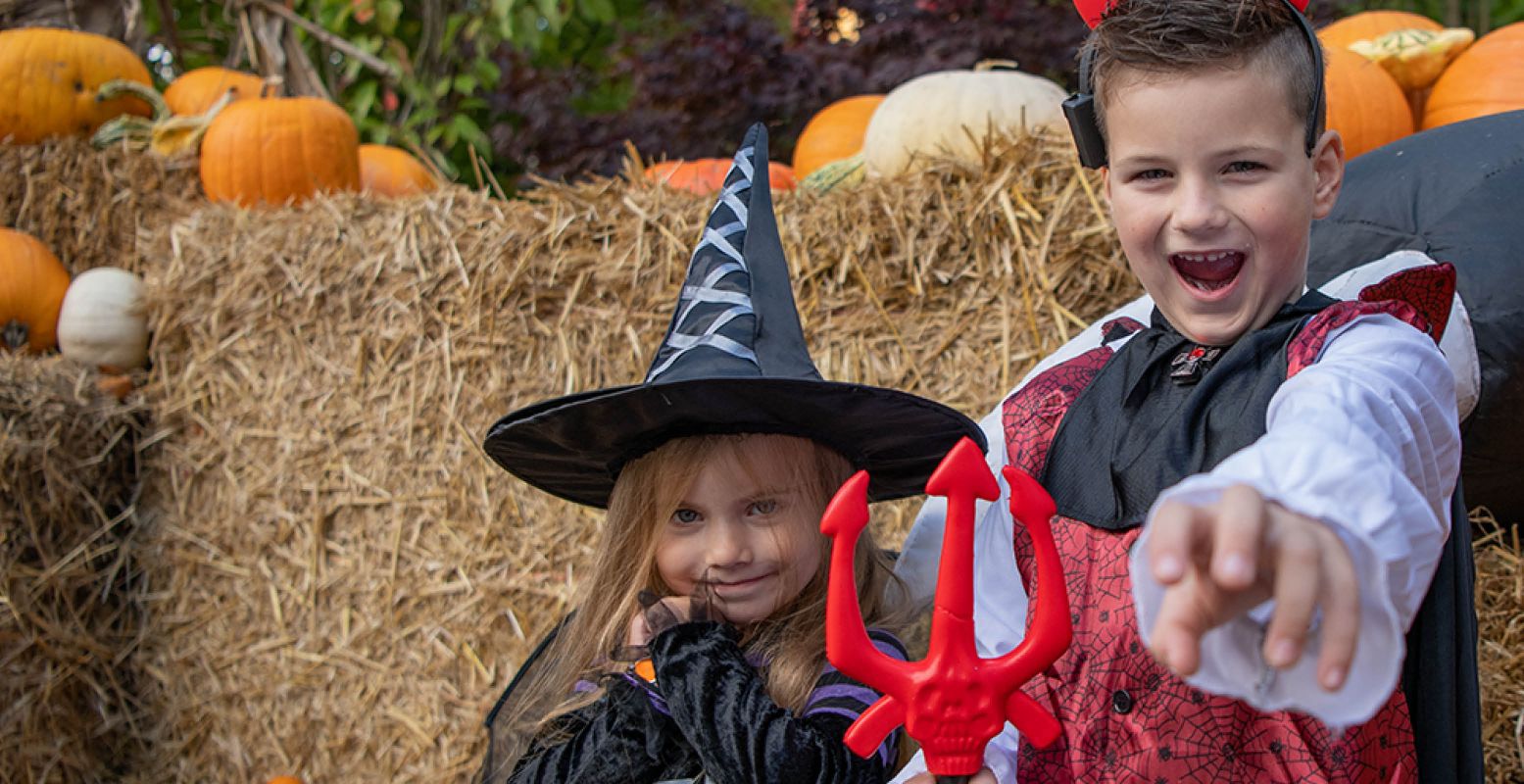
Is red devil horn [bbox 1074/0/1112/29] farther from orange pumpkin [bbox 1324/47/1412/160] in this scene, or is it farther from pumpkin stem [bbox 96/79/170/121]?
pumpkin stem [bbox 96/79/170/121]

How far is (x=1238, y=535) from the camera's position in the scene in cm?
87

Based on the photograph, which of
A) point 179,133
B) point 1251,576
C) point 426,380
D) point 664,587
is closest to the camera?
point 1251,576

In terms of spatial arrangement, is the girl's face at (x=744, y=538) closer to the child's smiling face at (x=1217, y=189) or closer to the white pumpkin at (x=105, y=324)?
the child's smiling face at (x=1217, y=189)

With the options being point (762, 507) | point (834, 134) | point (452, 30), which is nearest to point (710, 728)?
point (762, 507)

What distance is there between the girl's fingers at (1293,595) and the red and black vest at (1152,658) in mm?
545

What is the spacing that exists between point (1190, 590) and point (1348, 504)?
0.49 ft

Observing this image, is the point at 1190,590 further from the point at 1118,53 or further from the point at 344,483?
the point at 344,483

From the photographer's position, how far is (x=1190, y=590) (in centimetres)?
89

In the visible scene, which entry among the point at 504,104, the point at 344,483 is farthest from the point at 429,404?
the point at 504,104

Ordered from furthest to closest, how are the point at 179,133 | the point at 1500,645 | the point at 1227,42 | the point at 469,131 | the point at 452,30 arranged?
the point at 452,30, the point at 469,131, the point at 179,133, the point at 1500,645, the point at 1227,42

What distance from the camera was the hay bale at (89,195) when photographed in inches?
185

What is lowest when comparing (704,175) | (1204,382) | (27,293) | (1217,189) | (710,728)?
(27,293)

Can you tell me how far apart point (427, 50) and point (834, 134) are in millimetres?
2549

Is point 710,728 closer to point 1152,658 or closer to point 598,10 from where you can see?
point 1152,658
